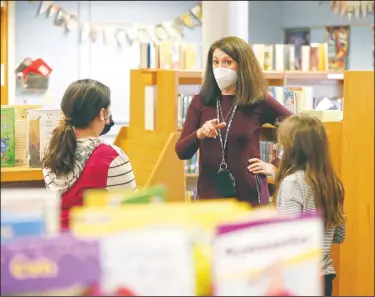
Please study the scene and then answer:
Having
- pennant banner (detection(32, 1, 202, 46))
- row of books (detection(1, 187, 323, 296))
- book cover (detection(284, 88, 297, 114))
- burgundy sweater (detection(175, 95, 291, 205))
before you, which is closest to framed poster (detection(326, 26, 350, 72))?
pennant banner (detection(32, 1, 202, 46))

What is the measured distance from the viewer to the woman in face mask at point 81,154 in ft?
9.03

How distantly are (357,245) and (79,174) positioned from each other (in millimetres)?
1019

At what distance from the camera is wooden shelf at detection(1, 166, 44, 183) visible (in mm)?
3760

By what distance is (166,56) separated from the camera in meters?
6.16

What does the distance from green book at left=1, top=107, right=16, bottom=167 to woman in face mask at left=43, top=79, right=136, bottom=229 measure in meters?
1.11

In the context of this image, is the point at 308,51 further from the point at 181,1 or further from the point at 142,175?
the point at 181,1

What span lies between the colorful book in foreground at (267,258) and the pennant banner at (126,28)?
7.80 metres

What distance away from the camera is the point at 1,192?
4.68 feet

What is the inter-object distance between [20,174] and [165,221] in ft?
8.66

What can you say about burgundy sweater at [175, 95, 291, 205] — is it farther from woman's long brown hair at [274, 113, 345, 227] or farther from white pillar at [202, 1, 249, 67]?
white pillar at [202, 1, 249, 67]

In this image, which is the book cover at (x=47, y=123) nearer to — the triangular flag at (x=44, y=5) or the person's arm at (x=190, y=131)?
the person's arm at (x=190, y=131)

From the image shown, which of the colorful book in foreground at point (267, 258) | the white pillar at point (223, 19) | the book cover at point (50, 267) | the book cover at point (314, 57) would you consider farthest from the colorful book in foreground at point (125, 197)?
the book cover at point (314, 57)

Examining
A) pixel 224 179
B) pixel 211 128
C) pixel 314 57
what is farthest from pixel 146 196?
pixel 314 57

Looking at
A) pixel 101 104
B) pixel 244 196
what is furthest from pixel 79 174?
pixel 244 196
